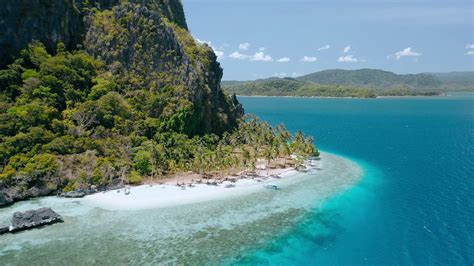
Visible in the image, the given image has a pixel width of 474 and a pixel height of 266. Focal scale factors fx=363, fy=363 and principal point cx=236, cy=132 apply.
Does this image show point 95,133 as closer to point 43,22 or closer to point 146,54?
point 146,54

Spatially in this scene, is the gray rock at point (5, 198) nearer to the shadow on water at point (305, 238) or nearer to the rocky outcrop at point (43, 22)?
the rocky outcrop at point (43, 22)

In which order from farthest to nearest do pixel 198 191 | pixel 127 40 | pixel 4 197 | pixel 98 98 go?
pixel 127 40 < pixel 98 98 < pixel 198 191 < pixel 4 197

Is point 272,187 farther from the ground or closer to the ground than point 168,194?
closer to the ground

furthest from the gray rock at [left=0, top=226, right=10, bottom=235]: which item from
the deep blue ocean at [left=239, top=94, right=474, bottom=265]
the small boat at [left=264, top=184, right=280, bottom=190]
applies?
the small boat at [left=264, top=184, right=280, bottom=190]

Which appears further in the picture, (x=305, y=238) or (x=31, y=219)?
(x=31, y=219)

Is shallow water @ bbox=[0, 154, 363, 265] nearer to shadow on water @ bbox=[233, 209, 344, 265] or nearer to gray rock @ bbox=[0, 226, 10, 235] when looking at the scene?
shadow on water @ bbox=[233, 209, 344, 265]

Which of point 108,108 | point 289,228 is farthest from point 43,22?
point 289,228

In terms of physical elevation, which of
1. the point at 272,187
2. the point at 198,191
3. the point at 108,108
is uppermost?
the point at 108,108
